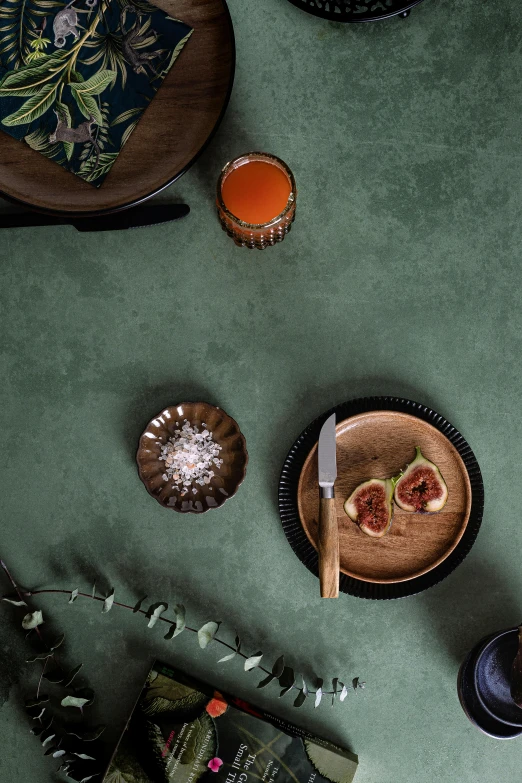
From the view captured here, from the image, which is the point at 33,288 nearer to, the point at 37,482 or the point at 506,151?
the point at 37,482

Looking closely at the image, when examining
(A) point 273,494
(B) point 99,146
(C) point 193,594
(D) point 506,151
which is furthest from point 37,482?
(D) point 506,151

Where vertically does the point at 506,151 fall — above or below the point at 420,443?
above

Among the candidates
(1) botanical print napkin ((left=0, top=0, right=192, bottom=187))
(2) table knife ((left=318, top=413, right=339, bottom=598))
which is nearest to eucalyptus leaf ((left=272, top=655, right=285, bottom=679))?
(2) table knife ((left=318, top=413, right=339, bottom=598))

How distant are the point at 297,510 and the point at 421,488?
27cm

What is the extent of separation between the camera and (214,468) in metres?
1.32

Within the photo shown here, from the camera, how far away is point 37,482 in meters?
1.37

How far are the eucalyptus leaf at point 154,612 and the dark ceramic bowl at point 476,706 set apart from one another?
2.23 ft

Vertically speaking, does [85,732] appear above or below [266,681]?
below

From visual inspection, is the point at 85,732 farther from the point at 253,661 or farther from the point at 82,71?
the point at 82,71

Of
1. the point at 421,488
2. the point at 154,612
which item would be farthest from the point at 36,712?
the point at 421,488

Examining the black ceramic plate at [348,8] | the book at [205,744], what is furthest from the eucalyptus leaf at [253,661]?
the black ceramic plate at [348,8]

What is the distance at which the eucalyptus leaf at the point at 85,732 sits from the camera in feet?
4.31

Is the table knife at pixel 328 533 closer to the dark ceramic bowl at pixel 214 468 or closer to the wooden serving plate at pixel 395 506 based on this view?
the wooden serving plate at pixel 395 506

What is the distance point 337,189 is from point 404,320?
0.34 metres
